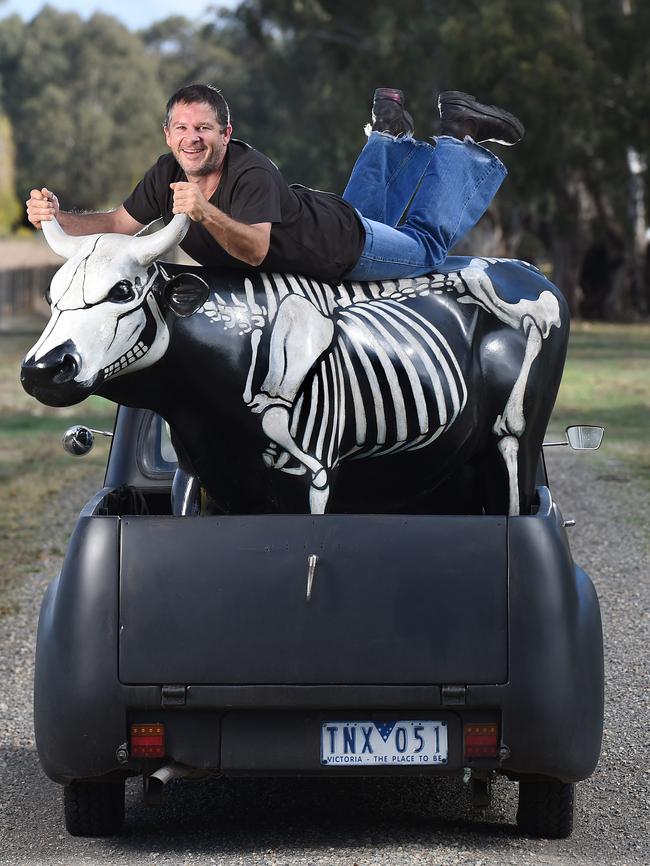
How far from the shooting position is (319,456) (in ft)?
16.8

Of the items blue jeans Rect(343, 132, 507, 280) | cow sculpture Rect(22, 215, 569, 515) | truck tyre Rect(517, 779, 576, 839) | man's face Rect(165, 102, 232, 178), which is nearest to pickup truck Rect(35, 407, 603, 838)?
truck tyre Rect(517, 779, 576, 839)

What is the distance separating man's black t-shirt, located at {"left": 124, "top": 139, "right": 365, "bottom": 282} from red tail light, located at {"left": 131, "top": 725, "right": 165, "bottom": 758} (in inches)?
61.0

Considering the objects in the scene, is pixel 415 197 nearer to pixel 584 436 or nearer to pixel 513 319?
pixel 513 319

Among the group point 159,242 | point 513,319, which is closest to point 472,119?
point 513,319

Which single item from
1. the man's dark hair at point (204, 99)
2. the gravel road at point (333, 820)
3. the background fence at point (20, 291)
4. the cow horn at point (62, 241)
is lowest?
the background fence at point (20, 291)

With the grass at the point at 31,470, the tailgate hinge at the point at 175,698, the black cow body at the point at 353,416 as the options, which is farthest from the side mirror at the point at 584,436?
the grass at the point at 31,470

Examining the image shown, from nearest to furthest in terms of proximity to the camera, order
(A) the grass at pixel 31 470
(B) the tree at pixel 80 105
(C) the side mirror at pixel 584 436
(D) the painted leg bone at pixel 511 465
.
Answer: (D) the painted leg bone at pixel 511 465 → (C) the side mirror at pixel 584 436 → (A) the grass at pixel 31 470 → (B) the tree at pixel 80 105

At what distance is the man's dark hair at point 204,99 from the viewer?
529cm

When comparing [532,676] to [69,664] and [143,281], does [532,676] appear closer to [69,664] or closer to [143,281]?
[69,664]

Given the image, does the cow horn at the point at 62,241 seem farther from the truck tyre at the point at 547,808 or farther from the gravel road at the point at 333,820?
the truck tyre at the point at 547,808

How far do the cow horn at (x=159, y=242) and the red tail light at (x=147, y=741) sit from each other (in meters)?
1.43

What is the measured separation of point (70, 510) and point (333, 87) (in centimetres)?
3622

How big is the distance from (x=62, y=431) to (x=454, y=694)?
14357 mm

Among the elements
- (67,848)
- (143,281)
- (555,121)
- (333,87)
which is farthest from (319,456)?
(333,87)
